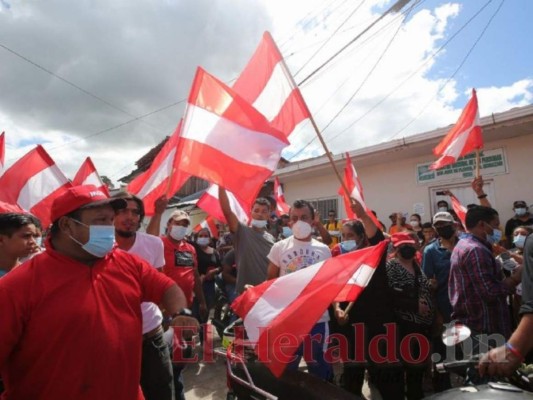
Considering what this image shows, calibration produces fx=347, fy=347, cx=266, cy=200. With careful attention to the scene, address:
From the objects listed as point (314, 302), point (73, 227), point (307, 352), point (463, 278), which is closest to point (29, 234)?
point (73, 227)

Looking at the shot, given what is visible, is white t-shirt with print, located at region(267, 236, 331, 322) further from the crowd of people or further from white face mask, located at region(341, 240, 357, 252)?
white face mask, located at region(341, 240, 357, 252)

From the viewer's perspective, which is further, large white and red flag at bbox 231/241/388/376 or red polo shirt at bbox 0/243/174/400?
large white and red flag at bbox 231/241/388/376

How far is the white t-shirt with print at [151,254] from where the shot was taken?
2.45m

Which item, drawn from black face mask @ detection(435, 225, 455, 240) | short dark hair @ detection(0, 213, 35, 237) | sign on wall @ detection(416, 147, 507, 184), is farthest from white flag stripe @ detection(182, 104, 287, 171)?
sign on wall @ detection(416, 147, 507, 184)

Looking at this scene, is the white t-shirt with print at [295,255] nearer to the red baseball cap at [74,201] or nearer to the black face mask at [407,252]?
the black face mask at [407,252]

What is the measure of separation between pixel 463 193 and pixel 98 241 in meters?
8.07

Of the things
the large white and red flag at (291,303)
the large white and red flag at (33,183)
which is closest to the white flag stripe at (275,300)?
the large white and red flag at (291,303)

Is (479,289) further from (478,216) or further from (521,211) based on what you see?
(521,211)

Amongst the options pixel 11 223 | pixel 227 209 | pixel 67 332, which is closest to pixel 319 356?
pixel 227 209

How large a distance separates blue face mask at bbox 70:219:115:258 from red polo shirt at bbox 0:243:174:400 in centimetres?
7

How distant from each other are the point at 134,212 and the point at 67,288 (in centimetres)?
127

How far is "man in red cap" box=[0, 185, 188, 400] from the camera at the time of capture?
1463mm

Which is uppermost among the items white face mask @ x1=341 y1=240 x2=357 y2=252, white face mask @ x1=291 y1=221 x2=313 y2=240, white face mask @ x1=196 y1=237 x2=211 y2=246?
white face mask @ x1=291 y1=221 x2=313 y2=240

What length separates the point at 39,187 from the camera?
4.47m
